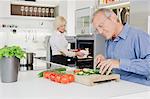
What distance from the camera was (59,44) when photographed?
128 inches

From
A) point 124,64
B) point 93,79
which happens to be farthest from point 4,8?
point 93,79

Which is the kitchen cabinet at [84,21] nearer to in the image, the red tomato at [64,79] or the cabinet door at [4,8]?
the cabinet door at [4,8]

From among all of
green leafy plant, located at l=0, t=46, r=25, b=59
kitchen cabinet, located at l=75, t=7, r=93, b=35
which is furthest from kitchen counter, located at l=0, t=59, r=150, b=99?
kitchen cabinet, located at l=75, t=7, r=93, b=35

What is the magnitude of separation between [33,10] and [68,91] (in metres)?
4.26

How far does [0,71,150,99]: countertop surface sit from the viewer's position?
3.21ft

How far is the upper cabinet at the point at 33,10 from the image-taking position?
4.95m

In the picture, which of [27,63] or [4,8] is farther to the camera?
[4,8]

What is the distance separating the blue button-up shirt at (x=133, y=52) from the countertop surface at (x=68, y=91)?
0.27 m

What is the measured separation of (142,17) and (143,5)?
0.41 ft

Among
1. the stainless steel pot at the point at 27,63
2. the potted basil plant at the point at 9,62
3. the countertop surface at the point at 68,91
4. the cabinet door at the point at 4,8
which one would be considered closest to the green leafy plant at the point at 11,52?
the potted basil plant at the point at 9,62

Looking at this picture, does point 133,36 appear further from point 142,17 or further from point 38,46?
point 38,46

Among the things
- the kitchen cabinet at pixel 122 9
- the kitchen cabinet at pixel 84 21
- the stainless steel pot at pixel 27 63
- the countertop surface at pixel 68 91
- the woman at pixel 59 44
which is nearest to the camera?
the countertop surface at pixel 68 91

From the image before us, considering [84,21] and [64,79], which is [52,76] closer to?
[64,79]

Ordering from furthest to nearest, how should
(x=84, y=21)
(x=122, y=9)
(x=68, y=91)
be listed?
(x=84, y=21) → (x=122, y=9) → (x=68, y=91)
